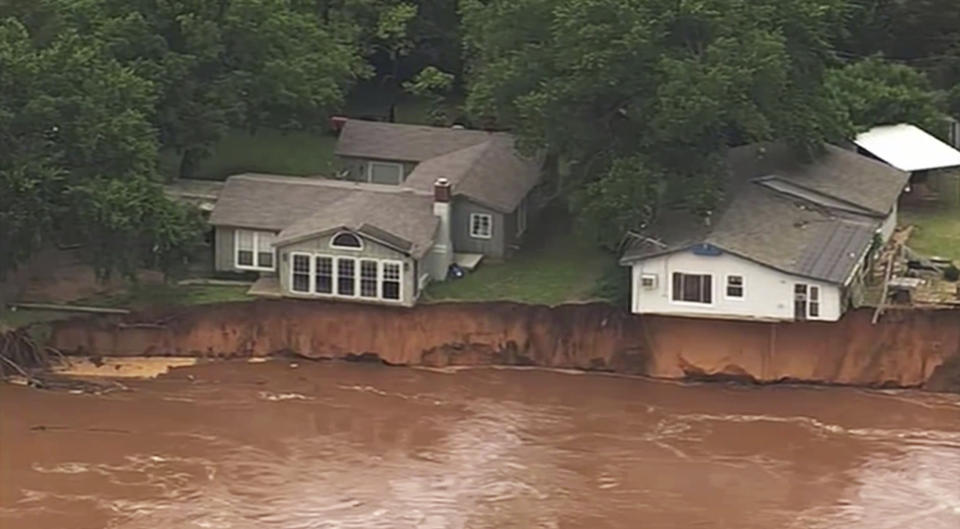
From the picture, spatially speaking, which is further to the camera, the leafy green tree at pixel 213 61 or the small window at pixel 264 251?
the leafy green tree at pixel 213 61

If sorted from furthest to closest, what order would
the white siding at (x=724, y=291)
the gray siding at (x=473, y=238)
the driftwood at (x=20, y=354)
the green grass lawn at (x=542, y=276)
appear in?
the gray siding at (x=473, y=238) < the green grass lawn at (x=542, y=276) < the driftwood at (x=20, y=354) < the white siding at (x=724, y=291)

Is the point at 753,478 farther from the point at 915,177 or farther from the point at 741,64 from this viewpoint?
the point at 915,177

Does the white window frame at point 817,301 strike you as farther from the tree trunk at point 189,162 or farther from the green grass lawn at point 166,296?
the tree trunk at point 189,162

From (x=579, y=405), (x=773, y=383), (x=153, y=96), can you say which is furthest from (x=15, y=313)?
(x=773, y=383)

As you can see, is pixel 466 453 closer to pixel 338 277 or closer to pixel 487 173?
pixel 338 277

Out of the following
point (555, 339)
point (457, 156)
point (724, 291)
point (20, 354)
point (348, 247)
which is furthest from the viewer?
point (457, 156)

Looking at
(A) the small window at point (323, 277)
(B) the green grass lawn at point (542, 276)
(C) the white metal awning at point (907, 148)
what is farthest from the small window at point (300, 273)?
(C) the white metal awning at point (907, 148)

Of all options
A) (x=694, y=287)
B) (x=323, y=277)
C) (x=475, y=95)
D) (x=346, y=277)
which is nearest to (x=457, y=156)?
(x=475, y=95)
